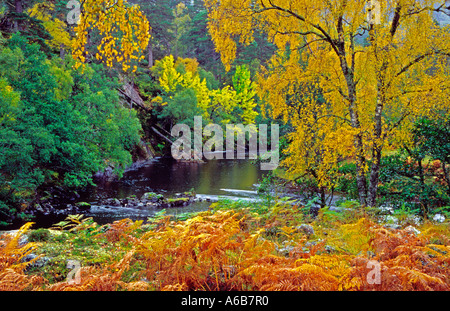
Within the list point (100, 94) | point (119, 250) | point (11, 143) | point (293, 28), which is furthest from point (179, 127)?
point (119, 250)

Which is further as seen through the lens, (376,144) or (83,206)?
(83,206)

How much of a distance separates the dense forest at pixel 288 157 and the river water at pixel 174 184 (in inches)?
56.1

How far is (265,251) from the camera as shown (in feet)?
10.1

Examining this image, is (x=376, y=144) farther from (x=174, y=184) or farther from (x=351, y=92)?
(x=174, y=184)

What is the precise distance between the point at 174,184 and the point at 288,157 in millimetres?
10888

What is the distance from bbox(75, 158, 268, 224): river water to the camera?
13.3 m

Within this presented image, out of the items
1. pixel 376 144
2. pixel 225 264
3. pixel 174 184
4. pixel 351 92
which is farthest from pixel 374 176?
pixel 174 184

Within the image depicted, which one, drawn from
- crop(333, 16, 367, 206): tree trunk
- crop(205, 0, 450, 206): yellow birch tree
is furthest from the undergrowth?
crop(205, 0, 450, 206): yellow birch tree

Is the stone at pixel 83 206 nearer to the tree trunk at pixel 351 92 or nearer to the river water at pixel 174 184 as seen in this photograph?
the river water at pixel 174 184

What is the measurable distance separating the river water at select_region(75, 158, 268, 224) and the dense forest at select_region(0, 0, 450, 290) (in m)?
1.42

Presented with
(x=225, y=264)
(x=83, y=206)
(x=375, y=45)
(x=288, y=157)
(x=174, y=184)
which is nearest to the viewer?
(x=225, y=264)

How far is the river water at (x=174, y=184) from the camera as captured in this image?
1334cm

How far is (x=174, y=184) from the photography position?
61.0 feet

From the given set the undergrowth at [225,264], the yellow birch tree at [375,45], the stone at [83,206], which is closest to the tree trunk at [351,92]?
the yellow birch tree at [375,45]
